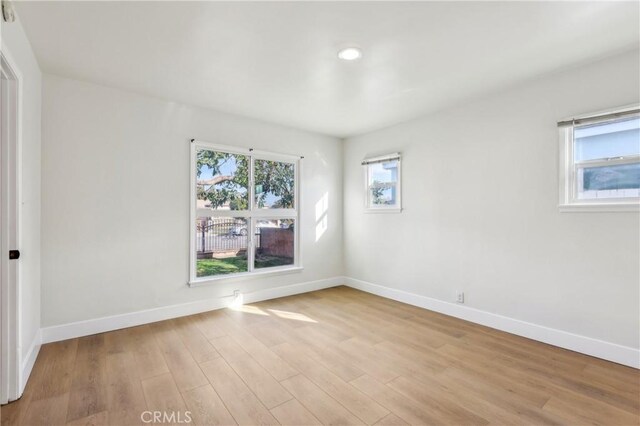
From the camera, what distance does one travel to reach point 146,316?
3.35m

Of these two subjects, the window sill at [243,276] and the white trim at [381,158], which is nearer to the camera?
the window sill at [243,276]

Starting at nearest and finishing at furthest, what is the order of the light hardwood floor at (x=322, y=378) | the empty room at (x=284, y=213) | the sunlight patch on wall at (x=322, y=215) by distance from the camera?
the light hardwood floor at (x=322, y=378) < the empty room at (x=284, y=213) < the sunlight patch on wall at (x=322, y=215)

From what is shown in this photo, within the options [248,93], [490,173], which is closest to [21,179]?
[248,93]

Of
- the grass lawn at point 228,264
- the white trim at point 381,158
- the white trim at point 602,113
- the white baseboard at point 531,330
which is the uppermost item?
the white trim at point 602,113

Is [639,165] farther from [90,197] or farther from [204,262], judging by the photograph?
[90,197]

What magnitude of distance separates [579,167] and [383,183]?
2287 millimetres

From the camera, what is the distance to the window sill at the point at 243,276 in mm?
3719

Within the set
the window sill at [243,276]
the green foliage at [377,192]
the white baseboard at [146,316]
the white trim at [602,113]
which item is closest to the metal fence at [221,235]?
the window sill at [243,276]

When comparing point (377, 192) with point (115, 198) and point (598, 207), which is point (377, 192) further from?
point (115, 198)

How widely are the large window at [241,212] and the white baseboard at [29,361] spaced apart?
1.39 meters

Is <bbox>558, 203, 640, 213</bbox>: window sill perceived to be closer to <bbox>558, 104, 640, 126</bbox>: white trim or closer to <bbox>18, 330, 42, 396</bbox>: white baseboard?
<bbox>558, 104, 640, 126</bbox>: white trim

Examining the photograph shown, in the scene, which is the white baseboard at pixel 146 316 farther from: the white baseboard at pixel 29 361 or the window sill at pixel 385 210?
the window sill at pixel 385 210

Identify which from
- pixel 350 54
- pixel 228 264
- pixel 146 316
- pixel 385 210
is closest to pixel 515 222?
pixel 385 210

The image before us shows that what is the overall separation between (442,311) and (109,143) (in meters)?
4.14
